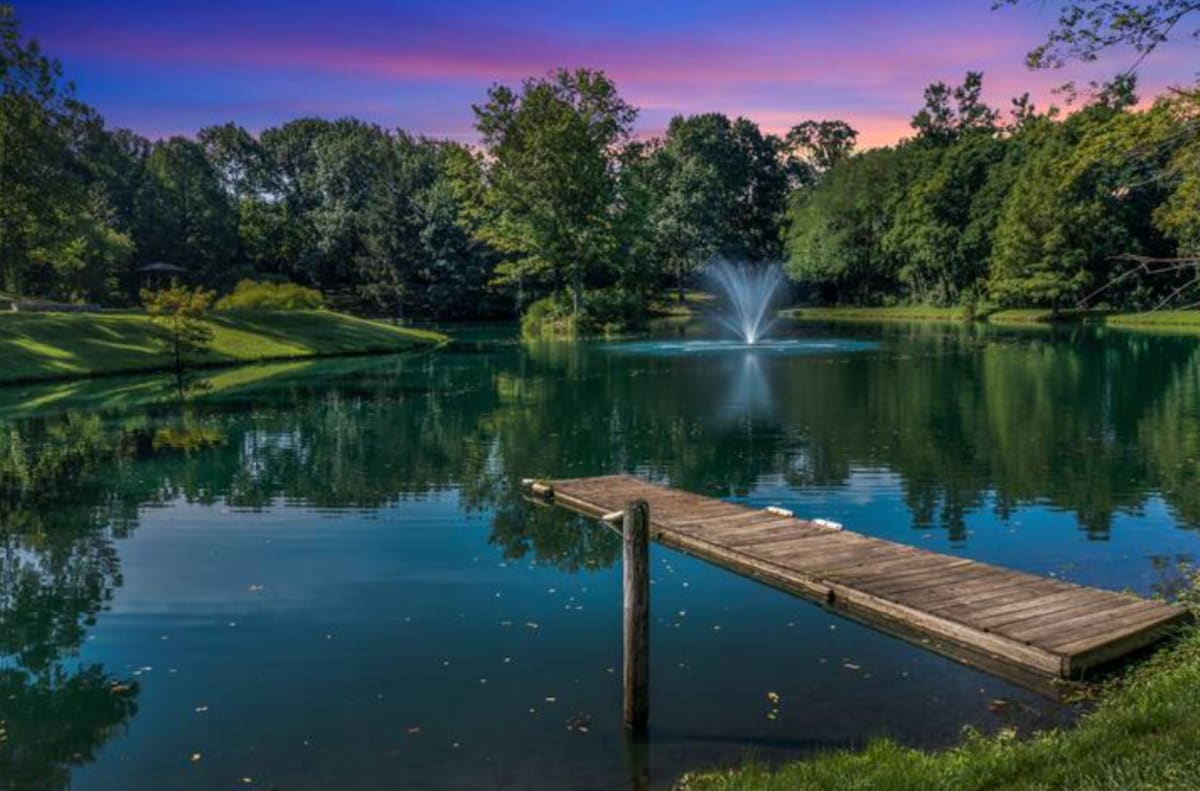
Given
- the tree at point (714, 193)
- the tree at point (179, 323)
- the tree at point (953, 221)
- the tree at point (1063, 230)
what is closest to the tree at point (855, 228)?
the tree at point (953, 221)

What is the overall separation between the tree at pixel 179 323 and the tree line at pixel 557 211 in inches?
407

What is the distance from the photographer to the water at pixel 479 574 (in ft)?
28.8

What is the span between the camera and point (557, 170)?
7738 centimetres

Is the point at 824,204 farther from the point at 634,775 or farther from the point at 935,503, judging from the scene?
the point at 634,775

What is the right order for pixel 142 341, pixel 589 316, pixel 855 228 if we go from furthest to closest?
pixel 855 228
pixel 589 316
pixel 142 341

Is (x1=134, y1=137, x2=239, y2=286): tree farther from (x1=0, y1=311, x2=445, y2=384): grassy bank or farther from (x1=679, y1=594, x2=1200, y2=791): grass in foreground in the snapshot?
(x1=679, y1=594, x2=1200, y2=791): grass in foreground

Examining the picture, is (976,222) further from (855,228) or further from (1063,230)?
(855,228)

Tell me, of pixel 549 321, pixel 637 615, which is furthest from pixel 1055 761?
pixel 549 321

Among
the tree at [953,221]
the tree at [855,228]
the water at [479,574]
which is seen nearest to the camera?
the water at [479,574]

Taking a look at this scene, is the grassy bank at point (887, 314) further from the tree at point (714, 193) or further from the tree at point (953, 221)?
the tree at point (714, 193)

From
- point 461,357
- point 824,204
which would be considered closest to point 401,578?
point 461,357

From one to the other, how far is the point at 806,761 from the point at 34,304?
61.7 metres

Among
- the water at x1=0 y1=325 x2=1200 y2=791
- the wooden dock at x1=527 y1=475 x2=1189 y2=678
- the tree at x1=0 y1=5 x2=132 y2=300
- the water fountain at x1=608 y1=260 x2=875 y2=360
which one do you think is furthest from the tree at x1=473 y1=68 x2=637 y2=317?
the wooden dock at x1=527 y1=475 x2=1189 y2=678

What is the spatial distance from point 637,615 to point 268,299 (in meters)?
63.7
